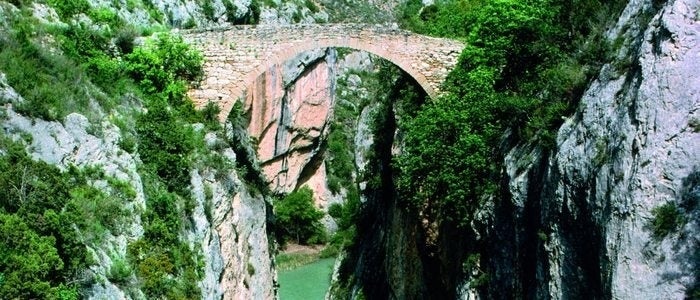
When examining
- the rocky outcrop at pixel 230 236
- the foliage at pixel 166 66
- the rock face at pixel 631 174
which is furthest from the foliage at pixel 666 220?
the foliage at pixel 166 66

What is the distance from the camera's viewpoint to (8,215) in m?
9.45

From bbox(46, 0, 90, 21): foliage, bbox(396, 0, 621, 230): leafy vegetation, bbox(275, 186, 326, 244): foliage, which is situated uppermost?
bbox(46, 0, 90, 21): foliage

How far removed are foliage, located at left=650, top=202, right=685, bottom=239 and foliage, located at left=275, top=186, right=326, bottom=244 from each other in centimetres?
3281

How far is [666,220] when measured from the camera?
7.80 meters

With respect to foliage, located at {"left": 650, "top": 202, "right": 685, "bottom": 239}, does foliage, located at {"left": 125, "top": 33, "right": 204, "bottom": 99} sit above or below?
above

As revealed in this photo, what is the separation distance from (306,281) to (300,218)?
22.2 ft

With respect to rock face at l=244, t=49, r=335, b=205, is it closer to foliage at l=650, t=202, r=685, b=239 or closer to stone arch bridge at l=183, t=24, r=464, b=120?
stone arch bridge at l=183, t=24, r=464, b=120

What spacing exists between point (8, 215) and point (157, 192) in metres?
3.88

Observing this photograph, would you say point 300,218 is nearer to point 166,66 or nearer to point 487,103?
point 166,66

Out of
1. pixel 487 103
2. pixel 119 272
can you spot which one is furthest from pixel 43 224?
pixel 487 103

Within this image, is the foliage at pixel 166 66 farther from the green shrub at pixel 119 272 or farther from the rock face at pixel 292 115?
the rock face at pixel 292 115

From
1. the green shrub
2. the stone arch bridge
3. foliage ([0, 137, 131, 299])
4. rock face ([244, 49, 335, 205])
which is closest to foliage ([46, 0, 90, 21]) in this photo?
the stone arch bridge

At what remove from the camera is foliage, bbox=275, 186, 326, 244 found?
132ft

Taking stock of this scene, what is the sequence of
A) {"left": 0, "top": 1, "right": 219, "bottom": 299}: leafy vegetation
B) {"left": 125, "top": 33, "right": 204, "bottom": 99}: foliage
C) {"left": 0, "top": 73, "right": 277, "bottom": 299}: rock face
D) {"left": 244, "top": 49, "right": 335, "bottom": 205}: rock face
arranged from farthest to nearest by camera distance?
{"left": 244, "top": 49, "right": 335, "bottom": 205}: rock face, {"left": 125, "top": 33, "right": 204, "bottom": 99}: foliage, {"left": 0, "top": 73, "right": 277, "bottom": 299}: rock face, {"left": 0, "top": 1, "right": 219, "bottom": 299}: leafy vegetation
